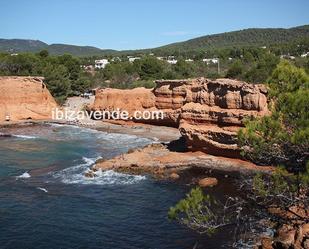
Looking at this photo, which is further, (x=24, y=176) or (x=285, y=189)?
(x=24, y=176)

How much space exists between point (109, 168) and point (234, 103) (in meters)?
12.3

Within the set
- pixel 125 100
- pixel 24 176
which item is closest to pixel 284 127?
pixel 24 176

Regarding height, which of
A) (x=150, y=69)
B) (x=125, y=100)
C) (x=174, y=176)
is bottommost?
(x=174, y=176)

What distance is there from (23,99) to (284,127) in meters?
55.4

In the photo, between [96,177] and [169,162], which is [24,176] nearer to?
[96,177]

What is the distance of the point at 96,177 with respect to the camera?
36688 millimetres

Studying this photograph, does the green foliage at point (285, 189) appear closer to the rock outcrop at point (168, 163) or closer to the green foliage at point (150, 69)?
the rock outcrop at point (168, 163)

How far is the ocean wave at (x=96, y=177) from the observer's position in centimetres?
3528

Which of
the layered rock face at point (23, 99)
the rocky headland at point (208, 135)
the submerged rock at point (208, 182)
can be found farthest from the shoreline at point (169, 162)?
the layered rock face at point (23, 99)

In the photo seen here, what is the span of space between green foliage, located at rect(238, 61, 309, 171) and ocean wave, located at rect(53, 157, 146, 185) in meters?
19.6

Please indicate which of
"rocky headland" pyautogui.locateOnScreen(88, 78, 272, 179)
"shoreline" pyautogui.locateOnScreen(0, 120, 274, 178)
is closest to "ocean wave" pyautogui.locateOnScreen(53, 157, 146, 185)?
"shoreline" pyautogui.locateOnScreen(0, 120, 274, 178)

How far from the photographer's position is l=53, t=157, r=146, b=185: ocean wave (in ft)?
116

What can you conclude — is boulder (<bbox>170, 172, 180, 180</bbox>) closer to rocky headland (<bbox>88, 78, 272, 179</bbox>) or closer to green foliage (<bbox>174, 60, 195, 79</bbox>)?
→ rocky headland (<bbox>88, 78, 272, 179</bbox>)

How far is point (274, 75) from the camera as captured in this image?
16.6 metres
